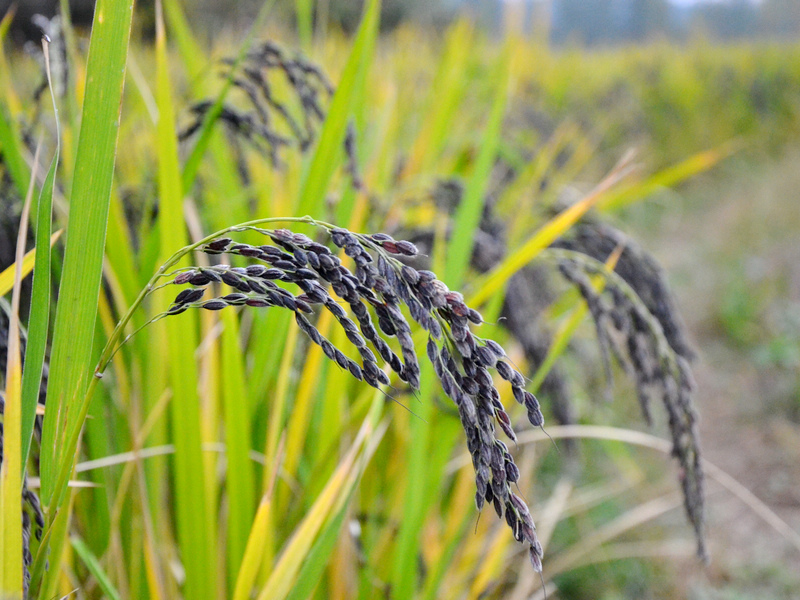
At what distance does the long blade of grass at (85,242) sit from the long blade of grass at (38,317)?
0.8 inches

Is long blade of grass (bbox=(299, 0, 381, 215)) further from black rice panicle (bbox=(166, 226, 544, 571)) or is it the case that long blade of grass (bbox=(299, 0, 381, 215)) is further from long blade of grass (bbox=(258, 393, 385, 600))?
black rice panicle (bbox=(166, 226, 544, 571))

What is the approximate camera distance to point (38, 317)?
617 mm

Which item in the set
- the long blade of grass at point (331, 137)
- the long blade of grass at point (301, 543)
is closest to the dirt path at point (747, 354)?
the long blade of grass at point (301, 543)

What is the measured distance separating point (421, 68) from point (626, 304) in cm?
368

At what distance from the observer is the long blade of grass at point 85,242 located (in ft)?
1.95

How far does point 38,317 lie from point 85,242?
0.32 ft

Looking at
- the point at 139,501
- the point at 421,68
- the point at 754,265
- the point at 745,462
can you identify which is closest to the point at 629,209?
the point at 754,265

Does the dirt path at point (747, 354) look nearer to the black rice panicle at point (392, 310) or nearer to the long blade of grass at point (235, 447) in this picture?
the long blade of grass at point (235, 447)

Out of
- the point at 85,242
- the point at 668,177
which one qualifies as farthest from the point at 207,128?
the point at 668,177

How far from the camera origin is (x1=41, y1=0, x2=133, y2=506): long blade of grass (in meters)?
0.59

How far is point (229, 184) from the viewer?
59.5 inches

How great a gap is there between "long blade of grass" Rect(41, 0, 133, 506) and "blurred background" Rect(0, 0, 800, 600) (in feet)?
3.97

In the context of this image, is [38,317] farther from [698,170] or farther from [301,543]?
[698,170]

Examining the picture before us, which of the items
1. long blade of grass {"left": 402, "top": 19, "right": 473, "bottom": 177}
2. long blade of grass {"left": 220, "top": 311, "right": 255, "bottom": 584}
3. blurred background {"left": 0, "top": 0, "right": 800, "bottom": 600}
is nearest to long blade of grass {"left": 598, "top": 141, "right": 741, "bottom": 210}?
blurred background {"left": 0, "top": 0, "right": 800, "bottom": 600}
